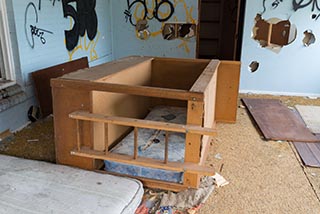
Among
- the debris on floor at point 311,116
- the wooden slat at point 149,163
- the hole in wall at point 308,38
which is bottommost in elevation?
the debris on floor at point 311,116

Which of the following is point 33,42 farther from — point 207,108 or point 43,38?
point 207,108

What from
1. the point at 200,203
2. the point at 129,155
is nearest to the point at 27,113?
the point at 129,155

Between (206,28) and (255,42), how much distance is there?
240 centimetres

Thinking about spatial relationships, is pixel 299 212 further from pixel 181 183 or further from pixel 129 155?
pixel 129 155

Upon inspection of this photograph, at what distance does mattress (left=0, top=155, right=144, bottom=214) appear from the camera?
1748mm

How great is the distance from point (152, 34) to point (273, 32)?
2.01 metres

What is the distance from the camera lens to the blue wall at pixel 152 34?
511cm

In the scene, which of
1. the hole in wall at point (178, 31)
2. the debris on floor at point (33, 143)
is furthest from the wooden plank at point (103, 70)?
the hole in wall at point (178, 31)

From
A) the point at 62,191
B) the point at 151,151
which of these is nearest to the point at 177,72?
the point at 151,151

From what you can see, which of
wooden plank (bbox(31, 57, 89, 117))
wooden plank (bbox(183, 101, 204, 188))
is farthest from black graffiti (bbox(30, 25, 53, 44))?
wooden plank (bbox(183, 101, 204, 188))

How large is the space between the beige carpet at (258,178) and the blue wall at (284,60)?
184 cm

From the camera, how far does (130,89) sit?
1.99 meters

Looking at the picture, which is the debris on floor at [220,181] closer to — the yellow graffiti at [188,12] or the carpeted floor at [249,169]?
the carpeted floor at [249,169]

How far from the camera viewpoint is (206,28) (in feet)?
22.9
